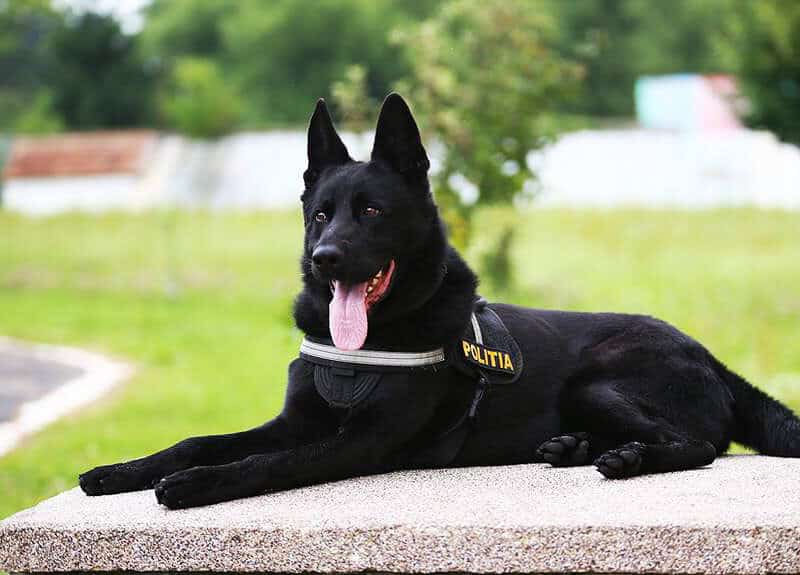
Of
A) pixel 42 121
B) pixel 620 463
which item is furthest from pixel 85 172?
pixel 620 463

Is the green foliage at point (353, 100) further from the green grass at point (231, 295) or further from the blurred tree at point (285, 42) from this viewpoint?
the blurred tree at point (285, 42)

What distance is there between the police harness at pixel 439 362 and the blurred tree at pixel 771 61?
9663 mm

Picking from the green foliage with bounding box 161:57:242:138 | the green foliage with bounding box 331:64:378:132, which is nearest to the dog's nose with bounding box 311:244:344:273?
the green foliage with bounding box 331:64:378:132

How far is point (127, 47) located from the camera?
123ft

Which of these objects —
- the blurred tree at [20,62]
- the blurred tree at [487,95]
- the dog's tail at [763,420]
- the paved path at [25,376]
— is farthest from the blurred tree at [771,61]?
the blurred tree at [20,62]

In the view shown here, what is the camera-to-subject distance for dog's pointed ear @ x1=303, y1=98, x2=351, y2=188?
3656mm

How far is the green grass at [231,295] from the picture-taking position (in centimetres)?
864

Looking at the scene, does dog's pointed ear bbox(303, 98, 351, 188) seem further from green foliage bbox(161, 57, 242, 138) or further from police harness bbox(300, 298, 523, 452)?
green foliage bbox(161, 57, 242, 138)

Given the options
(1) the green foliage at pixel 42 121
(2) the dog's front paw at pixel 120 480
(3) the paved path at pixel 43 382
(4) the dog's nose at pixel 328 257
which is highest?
(1) the green foliage at pixel 42 121

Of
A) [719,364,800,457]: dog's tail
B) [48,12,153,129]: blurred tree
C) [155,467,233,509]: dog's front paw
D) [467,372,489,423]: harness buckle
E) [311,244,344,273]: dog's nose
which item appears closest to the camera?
[155,467,233,509]: dog's front paw

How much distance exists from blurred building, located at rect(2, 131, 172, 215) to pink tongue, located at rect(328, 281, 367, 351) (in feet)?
82.2

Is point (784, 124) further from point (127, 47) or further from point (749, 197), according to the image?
point (127, 47)

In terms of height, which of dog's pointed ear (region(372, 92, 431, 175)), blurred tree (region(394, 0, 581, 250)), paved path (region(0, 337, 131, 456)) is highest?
blurred tree (region(394, 0, 581, 250))

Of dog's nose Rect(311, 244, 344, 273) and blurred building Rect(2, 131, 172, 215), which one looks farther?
blurred building Rect(2, 131, 172, 215)
